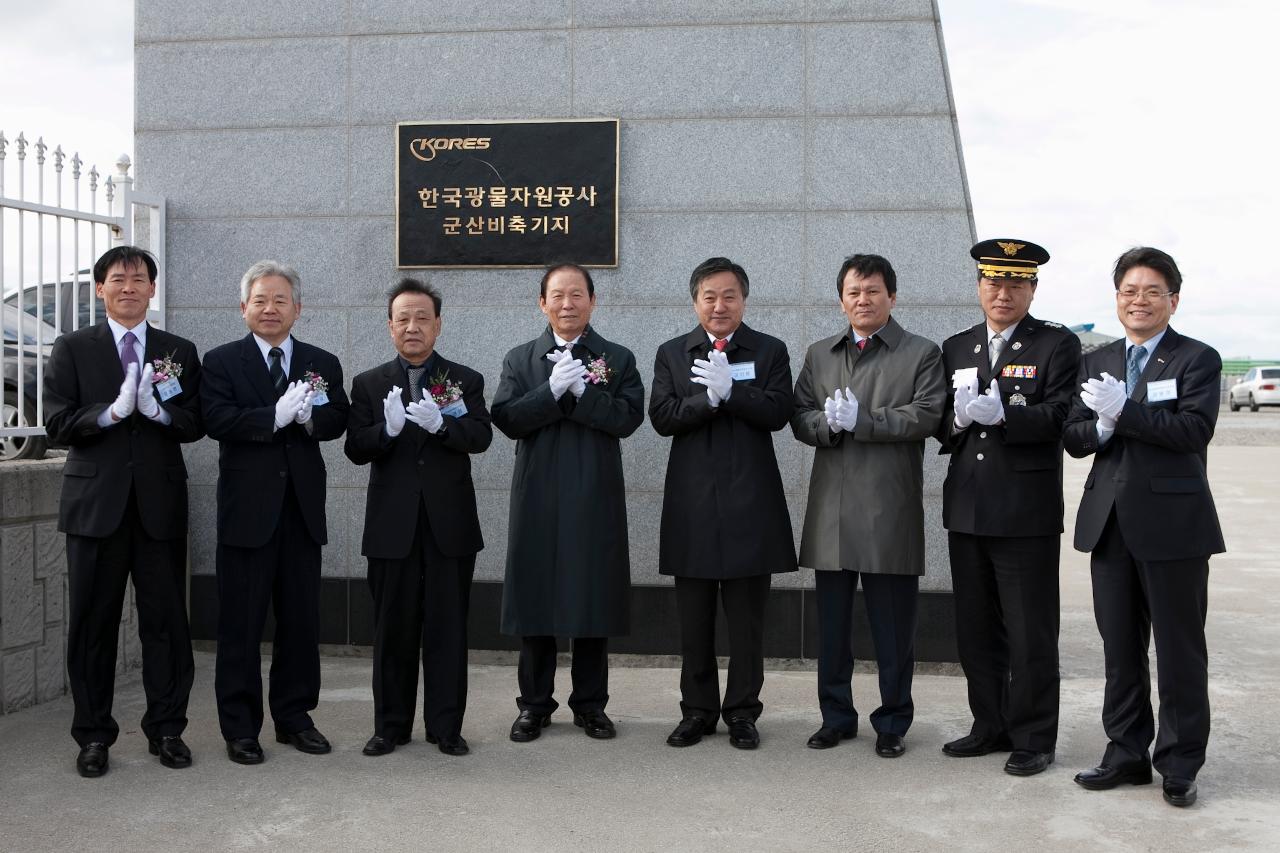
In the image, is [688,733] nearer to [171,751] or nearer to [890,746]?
[890,746]

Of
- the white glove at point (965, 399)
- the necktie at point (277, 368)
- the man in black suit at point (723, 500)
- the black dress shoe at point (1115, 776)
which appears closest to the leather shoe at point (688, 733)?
the man in black suit at point (723, 500)

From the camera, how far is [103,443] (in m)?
3.71

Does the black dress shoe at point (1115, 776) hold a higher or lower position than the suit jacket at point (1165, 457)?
lower

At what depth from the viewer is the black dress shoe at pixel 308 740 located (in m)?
3.88

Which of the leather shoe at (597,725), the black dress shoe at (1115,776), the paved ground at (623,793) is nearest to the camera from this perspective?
the paved ground at (623,793)

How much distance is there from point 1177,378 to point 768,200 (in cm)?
210

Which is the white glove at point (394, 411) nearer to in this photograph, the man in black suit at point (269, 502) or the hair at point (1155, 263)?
the man in black suit at point (269, 502)

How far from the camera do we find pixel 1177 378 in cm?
346

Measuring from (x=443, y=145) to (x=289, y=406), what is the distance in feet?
6.20

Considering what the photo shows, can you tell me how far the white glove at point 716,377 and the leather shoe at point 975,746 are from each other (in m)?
1.36

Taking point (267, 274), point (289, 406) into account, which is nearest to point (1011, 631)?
point (289, 406)

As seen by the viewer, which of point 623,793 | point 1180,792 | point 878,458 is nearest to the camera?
point 1180,792

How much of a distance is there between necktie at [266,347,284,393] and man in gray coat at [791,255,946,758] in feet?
5.64

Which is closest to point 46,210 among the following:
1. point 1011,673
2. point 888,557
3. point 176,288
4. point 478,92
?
point 176,288
